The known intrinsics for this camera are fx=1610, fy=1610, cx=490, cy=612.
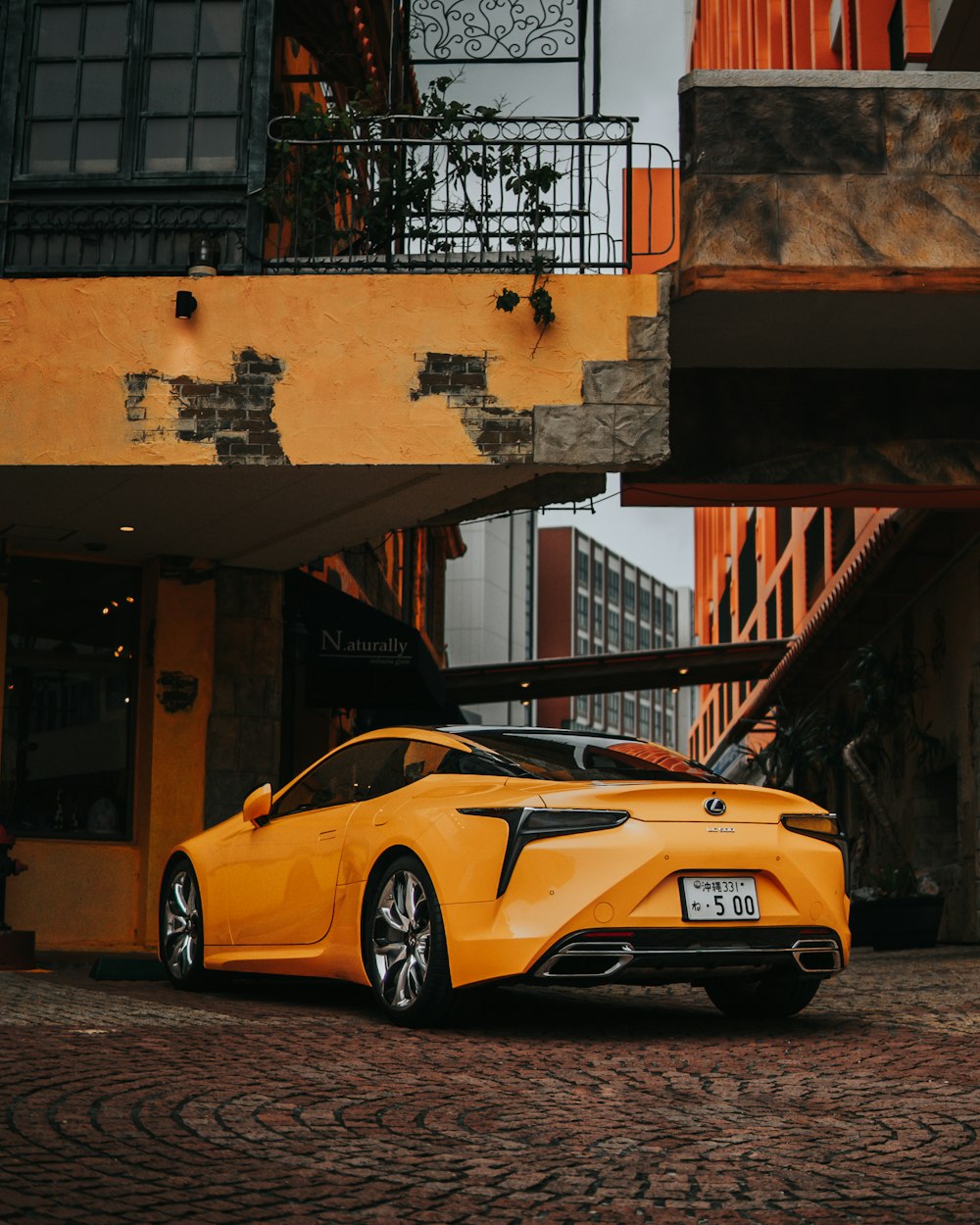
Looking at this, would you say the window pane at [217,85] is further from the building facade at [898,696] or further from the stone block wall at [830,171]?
the building facade at [898,696]

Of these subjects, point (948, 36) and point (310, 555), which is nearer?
point (310, 555)

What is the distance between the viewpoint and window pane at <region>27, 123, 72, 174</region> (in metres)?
11.8

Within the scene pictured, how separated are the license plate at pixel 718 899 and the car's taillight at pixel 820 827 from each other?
35 centimetres

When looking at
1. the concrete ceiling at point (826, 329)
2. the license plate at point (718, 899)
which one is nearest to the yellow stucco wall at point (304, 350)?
the concrete ceiling at point (826, 329)

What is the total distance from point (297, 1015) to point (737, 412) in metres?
6.79

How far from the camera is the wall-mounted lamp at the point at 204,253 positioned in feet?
37.1

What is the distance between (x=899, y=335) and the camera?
1170cm

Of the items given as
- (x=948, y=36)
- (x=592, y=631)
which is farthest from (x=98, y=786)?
(x=592, y=631)

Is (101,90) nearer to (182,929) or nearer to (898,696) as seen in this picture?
(182,929)

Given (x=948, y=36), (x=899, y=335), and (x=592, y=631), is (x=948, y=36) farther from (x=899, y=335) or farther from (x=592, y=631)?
(x=592, y=631)

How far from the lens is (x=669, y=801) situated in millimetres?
6582

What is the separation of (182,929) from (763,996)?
128 inches

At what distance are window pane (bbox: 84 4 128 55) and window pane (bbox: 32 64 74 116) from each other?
23 centimetres

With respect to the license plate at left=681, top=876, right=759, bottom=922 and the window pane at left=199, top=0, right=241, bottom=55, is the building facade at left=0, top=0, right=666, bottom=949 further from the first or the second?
the license plate at left=681, top=876, right=759, bottom=922
